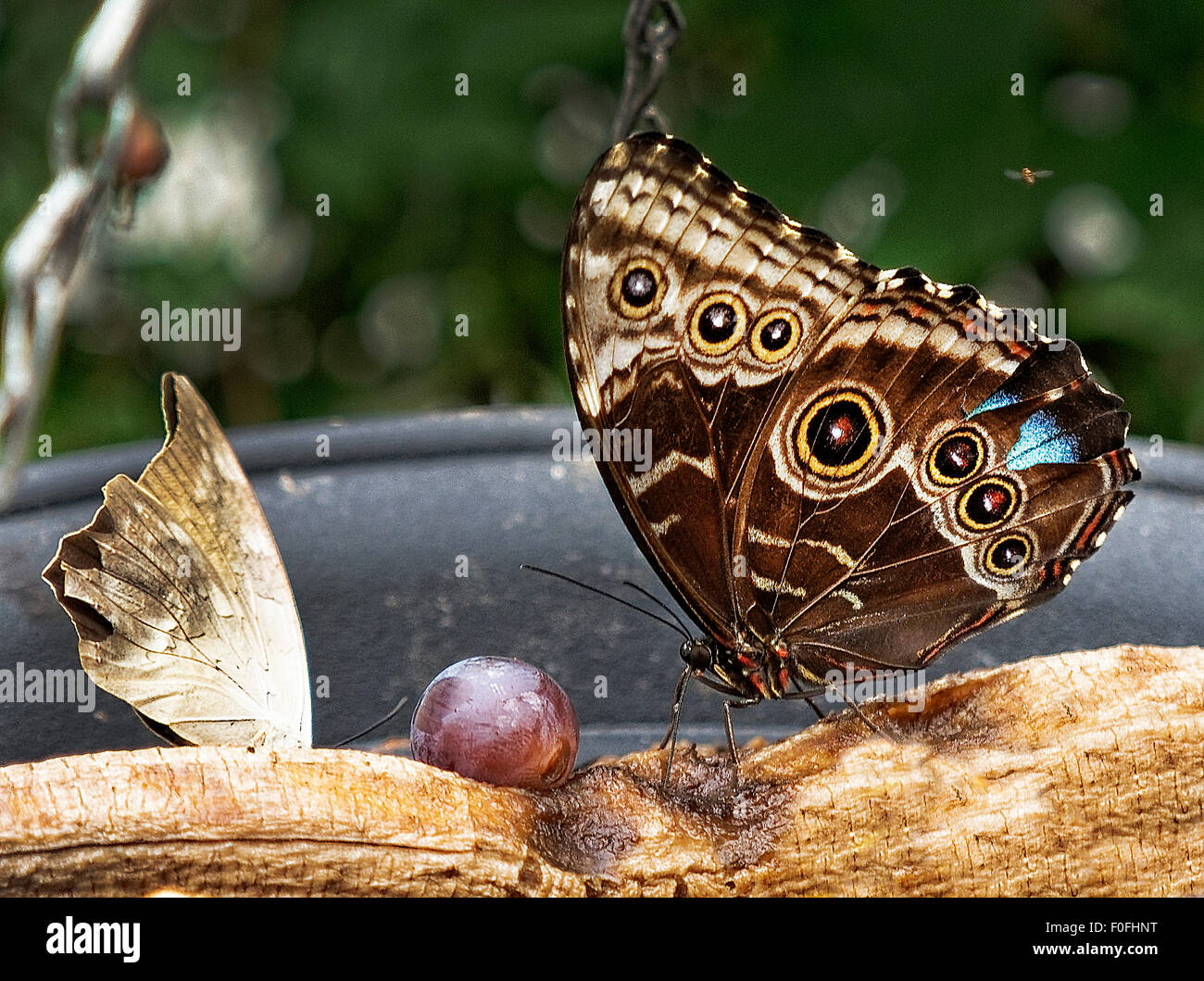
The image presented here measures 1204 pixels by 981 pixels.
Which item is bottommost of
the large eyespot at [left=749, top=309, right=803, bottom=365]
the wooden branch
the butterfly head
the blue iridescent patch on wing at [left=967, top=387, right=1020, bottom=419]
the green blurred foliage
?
the wooden branch

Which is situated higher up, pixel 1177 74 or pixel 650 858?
pixel 1177 74

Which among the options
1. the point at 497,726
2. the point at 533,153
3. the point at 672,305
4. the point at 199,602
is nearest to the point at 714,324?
the point at 672,305

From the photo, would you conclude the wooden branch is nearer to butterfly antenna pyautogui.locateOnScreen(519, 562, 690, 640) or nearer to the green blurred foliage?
butterfly antenna pyautogui.locateOnScreen(519, 562, 690, 640)

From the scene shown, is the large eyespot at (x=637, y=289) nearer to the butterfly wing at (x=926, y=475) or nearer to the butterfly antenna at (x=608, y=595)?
the butterfly wing at (x=926, y=475)

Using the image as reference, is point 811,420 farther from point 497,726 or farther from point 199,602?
point 199,602

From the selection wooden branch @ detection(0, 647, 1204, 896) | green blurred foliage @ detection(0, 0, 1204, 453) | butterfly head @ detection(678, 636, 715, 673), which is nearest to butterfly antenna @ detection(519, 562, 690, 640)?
butterfly head @ detection(678, 636, 715, 673)

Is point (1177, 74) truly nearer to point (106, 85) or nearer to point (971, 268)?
point (971, 268)

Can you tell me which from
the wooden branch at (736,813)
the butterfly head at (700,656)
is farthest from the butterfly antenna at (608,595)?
the wooden branch at (736,813)

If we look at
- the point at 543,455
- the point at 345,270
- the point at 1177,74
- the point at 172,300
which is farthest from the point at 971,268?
the point at 172,300
